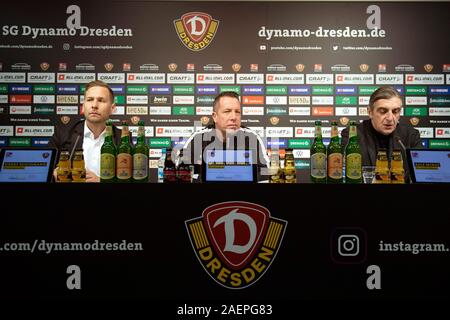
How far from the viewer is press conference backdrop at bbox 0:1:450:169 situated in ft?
14.8

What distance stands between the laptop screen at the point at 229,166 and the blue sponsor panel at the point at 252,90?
2.48 m

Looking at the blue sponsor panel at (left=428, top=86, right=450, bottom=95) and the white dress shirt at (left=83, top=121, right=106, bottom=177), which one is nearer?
the white dress shirt at (left=83, top=121, right=106, bottom=177)

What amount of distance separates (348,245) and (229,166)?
1.73 ft

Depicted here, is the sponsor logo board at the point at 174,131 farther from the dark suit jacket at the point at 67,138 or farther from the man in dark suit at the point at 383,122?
the man in dark suit at the point at 383,122

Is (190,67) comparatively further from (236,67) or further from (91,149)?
(91,149)

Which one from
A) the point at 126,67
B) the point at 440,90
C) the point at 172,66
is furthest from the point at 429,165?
the point at 126,67

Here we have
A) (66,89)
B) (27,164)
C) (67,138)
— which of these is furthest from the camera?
(66,89)

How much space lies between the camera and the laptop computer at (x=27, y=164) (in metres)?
2.04

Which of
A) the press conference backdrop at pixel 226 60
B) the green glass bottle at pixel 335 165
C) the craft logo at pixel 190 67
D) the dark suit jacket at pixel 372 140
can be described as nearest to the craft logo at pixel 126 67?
the press conference backdrop at pixel 226 60

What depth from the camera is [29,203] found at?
6.48 ft

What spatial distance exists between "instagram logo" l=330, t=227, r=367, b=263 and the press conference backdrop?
8.44ft

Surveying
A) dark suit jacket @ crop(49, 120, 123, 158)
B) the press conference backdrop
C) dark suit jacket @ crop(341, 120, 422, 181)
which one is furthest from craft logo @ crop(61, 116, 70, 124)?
dark suit jacket @ crop(341, 120, 422, 181)

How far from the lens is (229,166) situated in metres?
2.07

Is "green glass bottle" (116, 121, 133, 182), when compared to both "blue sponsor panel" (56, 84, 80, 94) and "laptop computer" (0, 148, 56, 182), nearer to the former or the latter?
"laptop computer" (0, 148, 56, 182)
